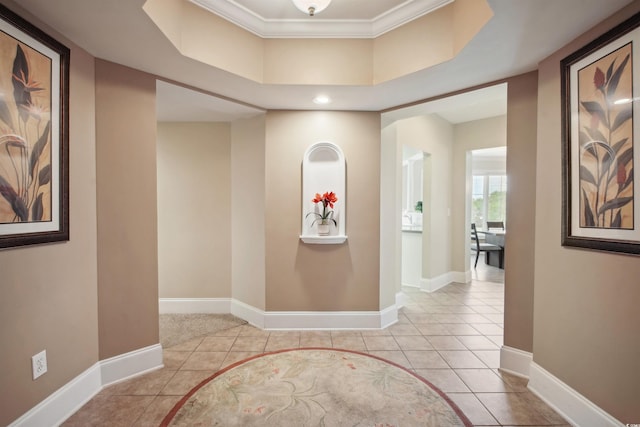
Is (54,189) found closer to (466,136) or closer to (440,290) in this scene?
(440,290)

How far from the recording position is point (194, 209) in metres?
3.47

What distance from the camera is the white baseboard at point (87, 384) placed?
155 centimetres

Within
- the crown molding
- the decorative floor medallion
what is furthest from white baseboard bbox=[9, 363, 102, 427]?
the crown molding

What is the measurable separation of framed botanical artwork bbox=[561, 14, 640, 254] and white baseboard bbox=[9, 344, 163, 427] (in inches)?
124

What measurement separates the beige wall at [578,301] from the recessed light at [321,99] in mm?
1667

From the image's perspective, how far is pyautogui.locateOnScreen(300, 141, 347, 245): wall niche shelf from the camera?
9.66ft

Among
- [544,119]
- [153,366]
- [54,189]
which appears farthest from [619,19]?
[153,366]

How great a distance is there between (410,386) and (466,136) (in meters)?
4.15

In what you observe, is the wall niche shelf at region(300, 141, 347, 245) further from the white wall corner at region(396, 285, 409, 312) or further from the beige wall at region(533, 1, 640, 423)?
the beige wall at region(533, 1, 640, 423)

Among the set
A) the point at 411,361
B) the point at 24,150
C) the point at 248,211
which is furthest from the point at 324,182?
the point at 24,150

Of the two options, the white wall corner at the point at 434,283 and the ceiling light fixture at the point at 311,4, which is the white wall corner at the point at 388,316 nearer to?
the white wall corner at the point at 434,283

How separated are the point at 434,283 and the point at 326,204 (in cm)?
267

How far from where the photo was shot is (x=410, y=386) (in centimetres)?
201

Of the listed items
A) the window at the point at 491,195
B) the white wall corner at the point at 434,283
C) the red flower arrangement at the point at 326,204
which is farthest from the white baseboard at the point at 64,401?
the window at the point at 491,195
